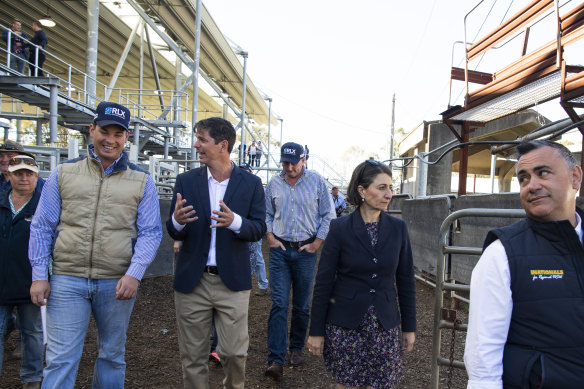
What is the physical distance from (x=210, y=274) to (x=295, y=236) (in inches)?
62.7

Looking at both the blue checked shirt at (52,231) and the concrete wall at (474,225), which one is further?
the concrete wall at (474,225)

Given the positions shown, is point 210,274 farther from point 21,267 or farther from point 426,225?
point 426,225

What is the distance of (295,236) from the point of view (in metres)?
4.68

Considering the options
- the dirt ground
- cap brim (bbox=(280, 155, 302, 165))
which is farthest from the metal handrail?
cap brim (bbox=(280, 155, 302, 165))

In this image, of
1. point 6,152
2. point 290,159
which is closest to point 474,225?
point 290,159

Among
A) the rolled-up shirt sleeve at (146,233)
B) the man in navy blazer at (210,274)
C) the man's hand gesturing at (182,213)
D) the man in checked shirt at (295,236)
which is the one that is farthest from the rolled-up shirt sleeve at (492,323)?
the man in checked shirt at (295,236)

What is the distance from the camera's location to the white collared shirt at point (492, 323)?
1705 millimetres

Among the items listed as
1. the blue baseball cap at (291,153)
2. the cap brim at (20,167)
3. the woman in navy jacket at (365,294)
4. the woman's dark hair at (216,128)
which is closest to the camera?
the woman in navy jacket at (365,294)

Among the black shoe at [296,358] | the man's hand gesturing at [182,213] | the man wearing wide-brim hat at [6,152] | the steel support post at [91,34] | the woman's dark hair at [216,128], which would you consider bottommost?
the black shoe at [296,358]

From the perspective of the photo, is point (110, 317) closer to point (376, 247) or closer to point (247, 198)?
point (247, 198)

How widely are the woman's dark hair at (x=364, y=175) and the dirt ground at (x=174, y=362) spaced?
216 cm

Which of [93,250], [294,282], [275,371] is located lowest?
[275,371]

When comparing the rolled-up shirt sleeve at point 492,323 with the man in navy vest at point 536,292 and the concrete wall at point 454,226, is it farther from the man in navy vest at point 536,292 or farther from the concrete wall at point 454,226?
→ the concrete wall at point 454,226

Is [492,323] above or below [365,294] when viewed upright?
above
